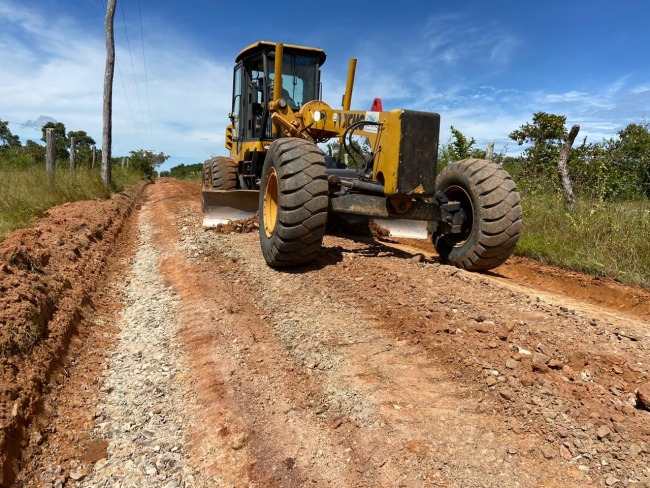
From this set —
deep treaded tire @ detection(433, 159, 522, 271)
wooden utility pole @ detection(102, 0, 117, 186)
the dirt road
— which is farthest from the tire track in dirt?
wooden utility pole @ detection(102, 0, 117, 186)

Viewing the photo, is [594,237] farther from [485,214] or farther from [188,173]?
[188,173]

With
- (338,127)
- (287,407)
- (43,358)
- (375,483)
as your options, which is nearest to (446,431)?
(375,483)

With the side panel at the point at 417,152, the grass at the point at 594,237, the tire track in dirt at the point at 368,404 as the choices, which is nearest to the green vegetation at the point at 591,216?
the grass at the point at 594,237

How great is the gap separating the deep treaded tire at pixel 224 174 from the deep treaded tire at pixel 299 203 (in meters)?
4.04

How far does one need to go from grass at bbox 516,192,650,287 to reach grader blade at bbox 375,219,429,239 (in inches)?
57.1

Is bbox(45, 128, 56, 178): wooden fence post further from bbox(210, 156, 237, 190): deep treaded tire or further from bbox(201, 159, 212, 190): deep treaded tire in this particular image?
bbox(210, 156, 237, 190): deep treaded tire

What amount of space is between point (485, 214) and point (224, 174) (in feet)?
17.3

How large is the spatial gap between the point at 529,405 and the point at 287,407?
1236mm

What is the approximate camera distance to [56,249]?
5.13 m

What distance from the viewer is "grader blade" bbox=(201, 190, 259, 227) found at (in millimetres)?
7414

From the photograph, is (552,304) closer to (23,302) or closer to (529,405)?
(529,405)

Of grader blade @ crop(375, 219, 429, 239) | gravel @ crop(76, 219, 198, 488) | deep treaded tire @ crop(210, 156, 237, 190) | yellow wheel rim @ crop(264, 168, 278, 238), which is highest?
deep treaded tire @ crop(210, 156, 237, 190)

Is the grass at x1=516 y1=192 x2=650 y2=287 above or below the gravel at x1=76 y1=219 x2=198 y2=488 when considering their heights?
above

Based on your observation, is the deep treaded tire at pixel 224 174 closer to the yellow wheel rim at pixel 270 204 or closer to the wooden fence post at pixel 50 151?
the yellow wheel rim at pixel 270 204
